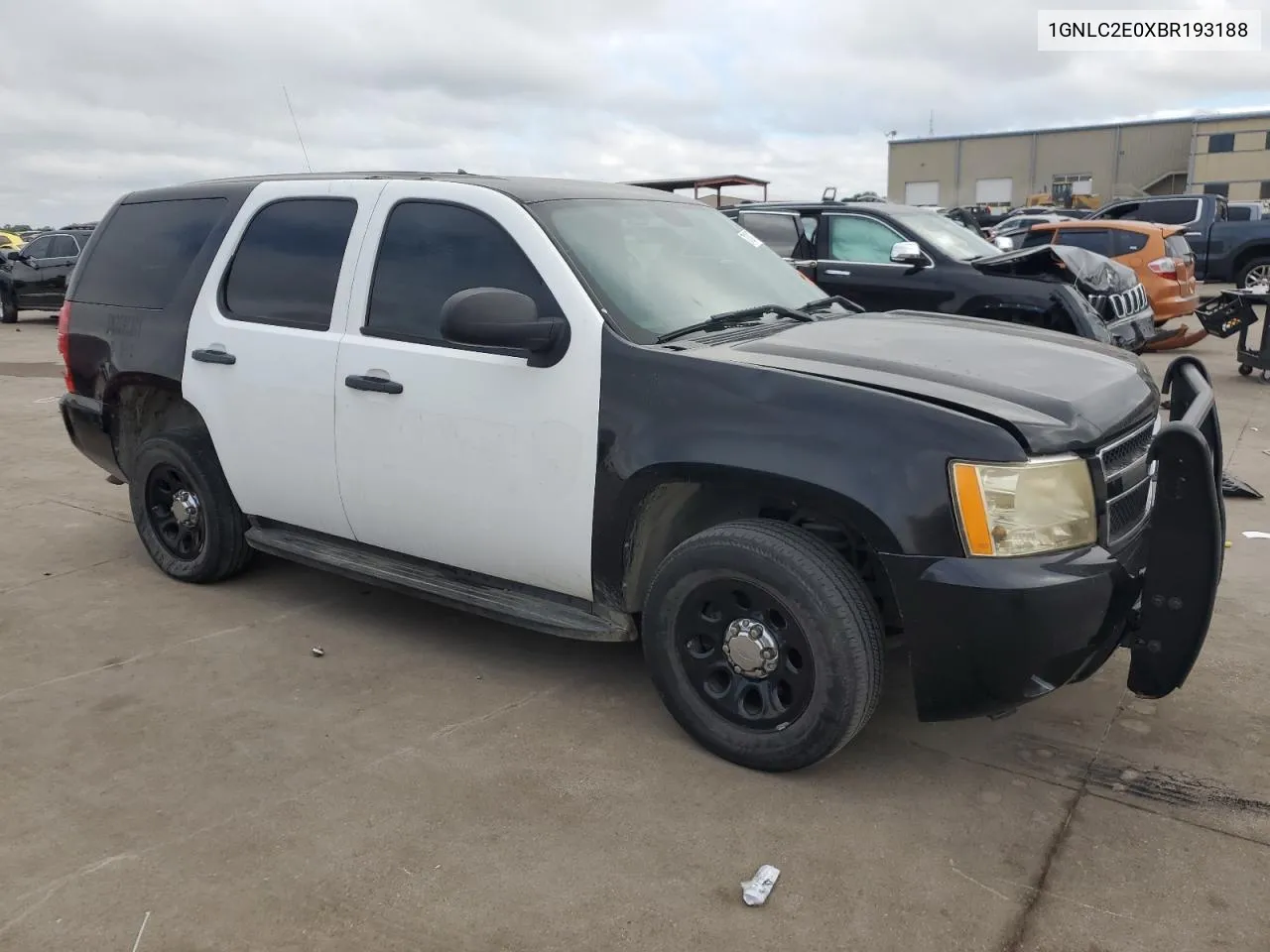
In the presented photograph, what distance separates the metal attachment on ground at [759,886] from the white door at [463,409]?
116 centimetres

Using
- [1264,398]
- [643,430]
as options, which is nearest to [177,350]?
[643,430]

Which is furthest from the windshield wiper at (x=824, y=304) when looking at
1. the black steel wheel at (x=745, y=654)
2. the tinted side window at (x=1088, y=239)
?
the tinted side window at (x=1088, y=239)

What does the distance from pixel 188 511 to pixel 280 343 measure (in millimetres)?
1141

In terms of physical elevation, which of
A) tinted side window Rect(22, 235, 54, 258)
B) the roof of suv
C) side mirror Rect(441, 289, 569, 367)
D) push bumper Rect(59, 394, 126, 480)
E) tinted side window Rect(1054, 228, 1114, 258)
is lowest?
push bumper Rect(59, 394, 126, 480)

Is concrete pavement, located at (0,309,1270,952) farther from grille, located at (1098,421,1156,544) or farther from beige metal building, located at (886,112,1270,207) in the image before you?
beige metal building, located at (886,112,1270,207)

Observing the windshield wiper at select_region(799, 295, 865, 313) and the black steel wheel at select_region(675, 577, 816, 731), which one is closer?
the black steel wheel at select_region(675, 577, 816, 731)

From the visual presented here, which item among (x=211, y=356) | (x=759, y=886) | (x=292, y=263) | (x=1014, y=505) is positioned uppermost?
(x=292, y=263)

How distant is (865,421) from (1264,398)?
8.25m

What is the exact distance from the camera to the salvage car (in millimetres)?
8125

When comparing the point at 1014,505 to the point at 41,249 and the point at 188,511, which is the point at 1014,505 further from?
the point at 41,249

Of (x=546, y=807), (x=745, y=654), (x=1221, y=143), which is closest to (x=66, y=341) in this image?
(x=546, y=807)

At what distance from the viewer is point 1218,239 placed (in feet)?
59.9

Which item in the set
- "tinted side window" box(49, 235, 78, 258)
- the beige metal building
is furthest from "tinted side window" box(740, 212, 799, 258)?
the beige metal building

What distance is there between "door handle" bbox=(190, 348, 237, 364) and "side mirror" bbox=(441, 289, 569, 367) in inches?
59.6
